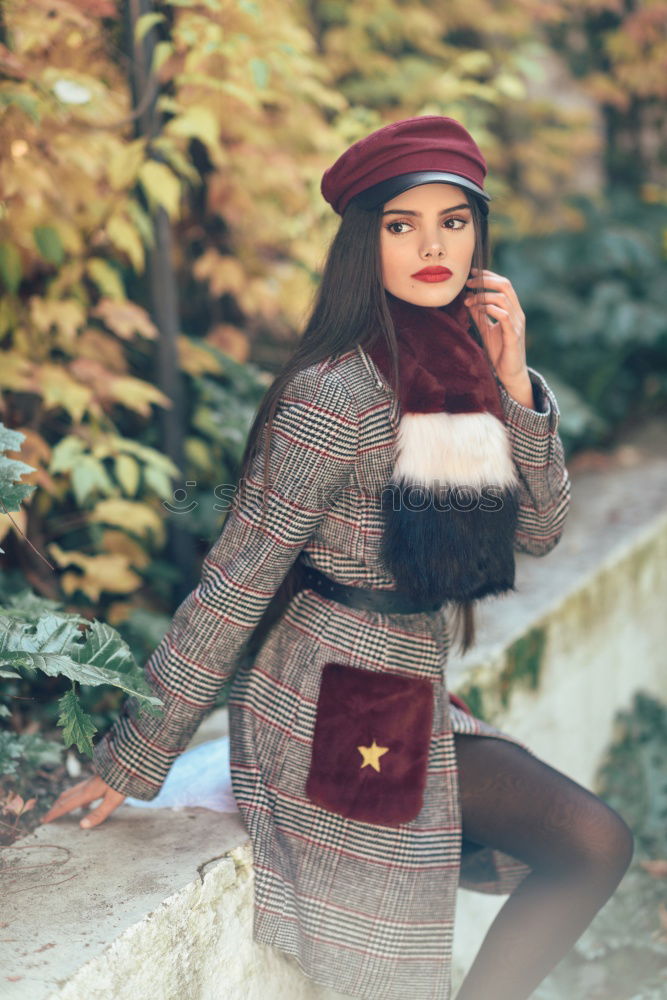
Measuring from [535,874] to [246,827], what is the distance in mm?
530

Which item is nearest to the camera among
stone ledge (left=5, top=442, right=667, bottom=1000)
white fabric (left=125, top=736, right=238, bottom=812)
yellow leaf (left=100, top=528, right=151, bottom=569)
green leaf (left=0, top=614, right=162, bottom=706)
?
stone ledge (left=5, top=442, right=667, bottom=1000)

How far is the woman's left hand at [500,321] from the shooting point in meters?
1.85

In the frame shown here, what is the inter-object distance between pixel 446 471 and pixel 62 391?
119 centimetres

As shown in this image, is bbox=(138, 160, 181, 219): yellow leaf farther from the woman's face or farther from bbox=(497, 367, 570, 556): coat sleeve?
bbox=(497, 367, 570, 556): coat sleeve

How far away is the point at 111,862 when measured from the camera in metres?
1.79

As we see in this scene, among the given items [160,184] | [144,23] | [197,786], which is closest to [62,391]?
[160,184]

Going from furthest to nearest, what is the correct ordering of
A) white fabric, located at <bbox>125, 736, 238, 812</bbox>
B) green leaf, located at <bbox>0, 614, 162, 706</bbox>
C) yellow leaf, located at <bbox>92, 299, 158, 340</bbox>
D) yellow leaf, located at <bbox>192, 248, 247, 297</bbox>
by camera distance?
1. yellow leaf, located at <bbox>192, 248, 247, 297</bbox>
2. yellow leaf, located at <bbox>92, 299, 158, 340</bbox>
3. white fabric, located at <bbox>125, 736, 238, 812</bbox>
4. green leaf, located at <bbox>0, 614, 162, 706</bbox>

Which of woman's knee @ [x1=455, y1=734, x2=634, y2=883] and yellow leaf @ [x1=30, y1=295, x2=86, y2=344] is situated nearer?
woman's knee @ [x1=455, y1=734, x2=634, y2=883]

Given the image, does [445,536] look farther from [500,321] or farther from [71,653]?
[71,653]

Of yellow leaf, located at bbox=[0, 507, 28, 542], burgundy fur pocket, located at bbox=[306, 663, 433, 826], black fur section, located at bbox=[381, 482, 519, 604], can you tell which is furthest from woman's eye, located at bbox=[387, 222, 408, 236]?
yellow leaf, located at bbox=[0, 507, 28, 542]

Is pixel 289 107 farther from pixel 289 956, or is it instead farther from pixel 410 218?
pixel 289 956

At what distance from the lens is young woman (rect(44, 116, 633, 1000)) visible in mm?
1742

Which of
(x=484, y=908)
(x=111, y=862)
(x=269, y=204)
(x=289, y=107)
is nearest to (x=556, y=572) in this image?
(x=484, y=908)

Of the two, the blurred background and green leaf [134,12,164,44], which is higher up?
green leaf [134,12,164,44]
